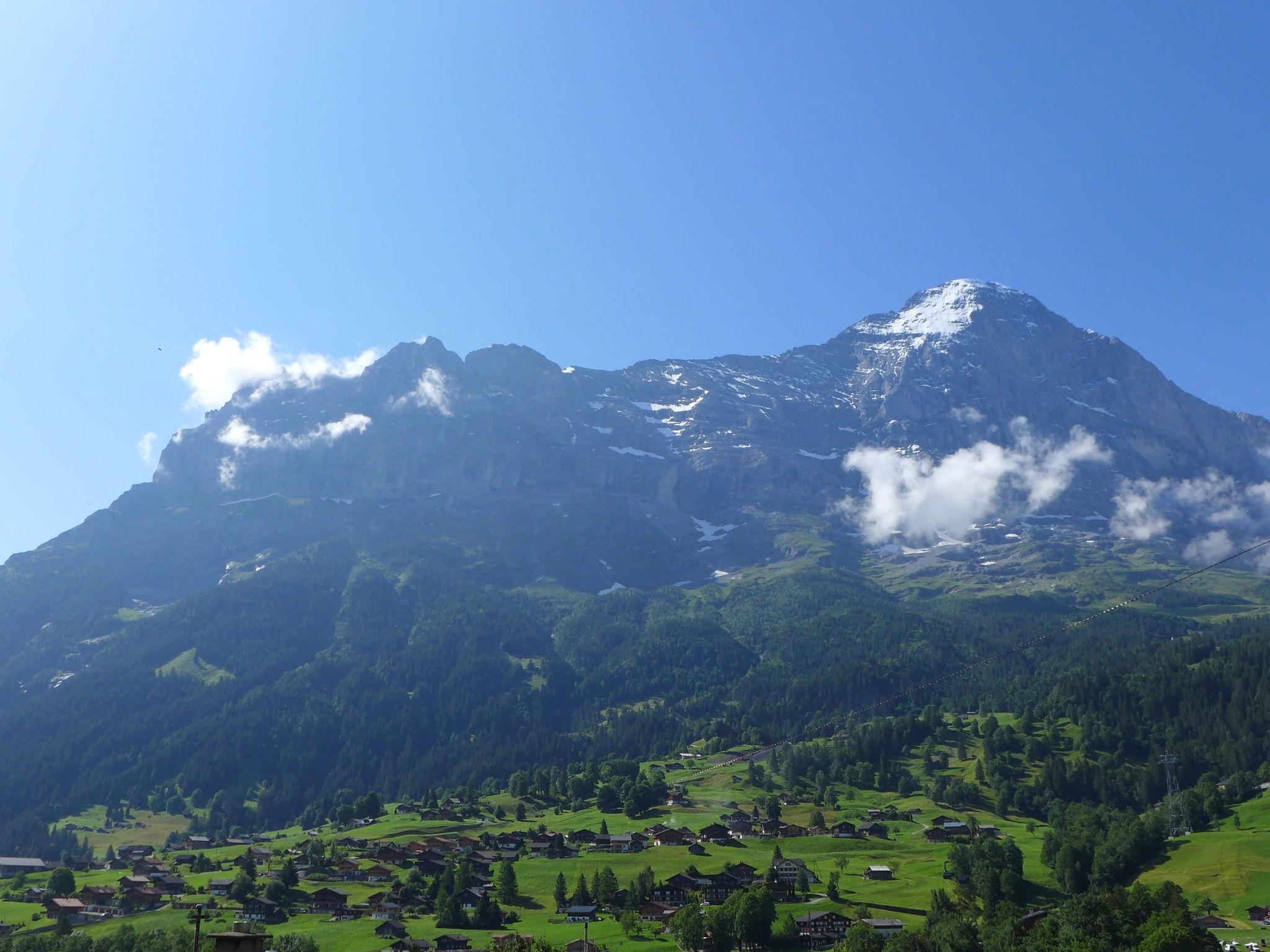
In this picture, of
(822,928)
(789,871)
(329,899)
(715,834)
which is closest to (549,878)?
(329,899)

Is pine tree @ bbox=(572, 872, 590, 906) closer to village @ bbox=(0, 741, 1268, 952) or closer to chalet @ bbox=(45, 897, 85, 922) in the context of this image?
village @ bbox=(0, 741, 1268, 952)

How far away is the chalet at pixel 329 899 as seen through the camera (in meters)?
129

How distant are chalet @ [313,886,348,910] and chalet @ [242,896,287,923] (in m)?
A: 4.30

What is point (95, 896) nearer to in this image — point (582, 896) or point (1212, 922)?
point (582, 896)

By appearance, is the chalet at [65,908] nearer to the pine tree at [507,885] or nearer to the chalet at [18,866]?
the pine tree at [507,885]

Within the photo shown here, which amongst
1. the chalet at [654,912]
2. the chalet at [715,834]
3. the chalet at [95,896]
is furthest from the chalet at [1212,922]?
the chalet at [95,896]

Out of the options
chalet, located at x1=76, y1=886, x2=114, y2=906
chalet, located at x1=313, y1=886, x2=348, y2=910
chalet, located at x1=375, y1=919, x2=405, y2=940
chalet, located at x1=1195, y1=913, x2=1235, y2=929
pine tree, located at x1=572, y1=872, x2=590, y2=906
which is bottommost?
chalet, located at x1=1195, y1=913, x2=1235, y2=929

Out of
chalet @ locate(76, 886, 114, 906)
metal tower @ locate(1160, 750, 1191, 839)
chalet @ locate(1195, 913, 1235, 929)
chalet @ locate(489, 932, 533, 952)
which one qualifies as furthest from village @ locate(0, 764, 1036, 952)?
chalet @ locate(1195, 913, 1235, 929)

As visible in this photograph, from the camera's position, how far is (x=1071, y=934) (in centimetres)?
8606

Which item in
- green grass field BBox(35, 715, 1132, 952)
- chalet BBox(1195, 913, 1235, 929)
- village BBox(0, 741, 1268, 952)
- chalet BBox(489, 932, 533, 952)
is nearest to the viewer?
chalet BBox(489, 932, 533, 952)

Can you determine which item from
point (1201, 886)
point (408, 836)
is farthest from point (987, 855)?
point (408, 836)

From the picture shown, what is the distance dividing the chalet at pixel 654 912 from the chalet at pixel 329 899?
38.9 m

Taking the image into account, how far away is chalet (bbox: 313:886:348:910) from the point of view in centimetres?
12888

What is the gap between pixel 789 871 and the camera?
133 m
